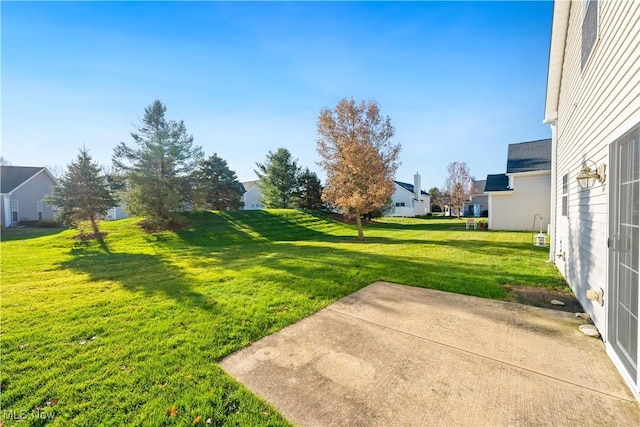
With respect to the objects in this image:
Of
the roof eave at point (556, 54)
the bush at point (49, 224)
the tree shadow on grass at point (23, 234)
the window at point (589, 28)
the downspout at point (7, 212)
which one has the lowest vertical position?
the tree shadow on grass at point (23, 234)

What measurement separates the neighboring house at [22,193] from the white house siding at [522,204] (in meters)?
34.1

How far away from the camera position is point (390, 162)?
13.8m

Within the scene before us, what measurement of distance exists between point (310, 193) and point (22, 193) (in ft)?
83.6

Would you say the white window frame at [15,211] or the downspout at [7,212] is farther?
the white window frame at [15,211]

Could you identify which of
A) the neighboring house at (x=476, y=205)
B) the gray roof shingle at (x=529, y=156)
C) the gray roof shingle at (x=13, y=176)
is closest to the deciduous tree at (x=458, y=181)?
the neighboring house at (x=476, y=205)

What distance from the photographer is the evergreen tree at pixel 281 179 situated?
28.6m

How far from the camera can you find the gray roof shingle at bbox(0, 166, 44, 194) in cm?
2148

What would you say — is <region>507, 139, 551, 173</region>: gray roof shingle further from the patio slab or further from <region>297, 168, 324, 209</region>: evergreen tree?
<region>297, 168, 324, 209</region>: evergreen tree

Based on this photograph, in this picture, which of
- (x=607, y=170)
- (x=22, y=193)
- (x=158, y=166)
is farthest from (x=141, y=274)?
(x=22, y=193)

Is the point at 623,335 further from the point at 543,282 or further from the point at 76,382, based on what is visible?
the point at 76,382

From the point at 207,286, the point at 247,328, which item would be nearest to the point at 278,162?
the point at 207,286

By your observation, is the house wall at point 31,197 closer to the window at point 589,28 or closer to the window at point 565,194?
the window at point 589,28

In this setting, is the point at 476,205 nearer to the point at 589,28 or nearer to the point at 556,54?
A: the point at 556,54

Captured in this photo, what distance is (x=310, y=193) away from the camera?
27.9 meters
